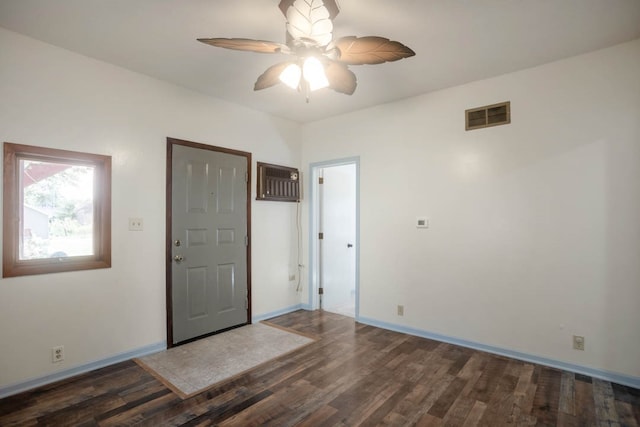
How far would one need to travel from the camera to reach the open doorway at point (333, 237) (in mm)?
4609

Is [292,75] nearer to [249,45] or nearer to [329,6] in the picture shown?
[249,45]

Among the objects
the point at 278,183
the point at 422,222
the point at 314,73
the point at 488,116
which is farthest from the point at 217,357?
the point at 488,116

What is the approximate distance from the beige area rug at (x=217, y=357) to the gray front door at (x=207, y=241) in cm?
22

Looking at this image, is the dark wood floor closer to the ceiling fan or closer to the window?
the window

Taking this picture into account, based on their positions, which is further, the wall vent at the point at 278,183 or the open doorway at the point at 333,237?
the open doorway at the point at 333,237

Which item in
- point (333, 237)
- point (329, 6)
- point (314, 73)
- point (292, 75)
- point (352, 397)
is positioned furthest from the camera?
point (333, 237)

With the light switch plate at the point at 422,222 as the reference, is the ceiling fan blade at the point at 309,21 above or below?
above

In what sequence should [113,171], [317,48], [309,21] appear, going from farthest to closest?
[113,171]
[317,48]
[309,21]

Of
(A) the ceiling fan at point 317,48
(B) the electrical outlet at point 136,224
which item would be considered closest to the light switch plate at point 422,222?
(A) the ceiling fan at point 317,48

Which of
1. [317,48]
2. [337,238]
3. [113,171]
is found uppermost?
[317,48]

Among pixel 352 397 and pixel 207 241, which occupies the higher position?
pixel 207 241

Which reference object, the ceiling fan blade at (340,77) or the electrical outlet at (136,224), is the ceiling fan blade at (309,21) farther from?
the electrical outlet at (136,224)

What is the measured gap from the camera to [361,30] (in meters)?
2.34

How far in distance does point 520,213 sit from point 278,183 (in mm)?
2773
